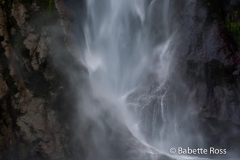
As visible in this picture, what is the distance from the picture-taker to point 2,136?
7.88 metres

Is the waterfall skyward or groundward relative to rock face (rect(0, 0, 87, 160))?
skyward

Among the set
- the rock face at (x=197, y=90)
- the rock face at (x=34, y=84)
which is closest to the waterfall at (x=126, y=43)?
the rock face at (x=197, y=90)

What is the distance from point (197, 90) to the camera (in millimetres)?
9375

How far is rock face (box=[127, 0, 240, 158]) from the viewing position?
29.9 feet

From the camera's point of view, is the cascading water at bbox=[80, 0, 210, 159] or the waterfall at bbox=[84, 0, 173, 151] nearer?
the cascading water at bbox=[80, 0, 210, 159]

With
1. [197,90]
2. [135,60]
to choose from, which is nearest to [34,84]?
[135,60]

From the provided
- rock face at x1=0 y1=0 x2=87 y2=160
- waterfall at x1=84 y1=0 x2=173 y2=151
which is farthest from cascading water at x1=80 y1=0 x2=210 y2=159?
rock face at x1=0 y1=0 x2=87 y2=160

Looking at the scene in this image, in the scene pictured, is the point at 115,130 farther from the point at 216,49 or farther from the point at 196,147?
the point at 216,49

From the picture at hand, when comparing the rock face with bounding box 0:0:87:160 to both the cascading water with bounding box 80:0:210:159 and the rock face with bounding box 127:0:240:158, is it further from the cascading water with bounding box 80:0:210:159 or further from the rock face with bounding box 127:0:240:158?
the rock face with bounding box 127:0:240:158

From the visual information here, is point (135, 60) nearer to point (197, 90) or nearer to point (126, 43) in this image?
point (126, 43)

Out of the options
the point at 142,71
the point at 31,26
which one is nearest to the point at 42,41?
the point at 31,26

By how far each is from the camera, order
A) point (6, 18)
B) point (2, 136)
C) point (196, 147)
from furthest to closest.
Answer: point (196, 147), point (6, 18), point (2, 136)

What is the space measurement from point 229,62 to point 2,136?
23.6ft

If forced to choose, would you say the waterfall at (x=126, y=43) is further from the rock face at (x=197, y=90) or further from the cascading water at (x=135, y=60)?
the rock face at (x=197, y=90)
